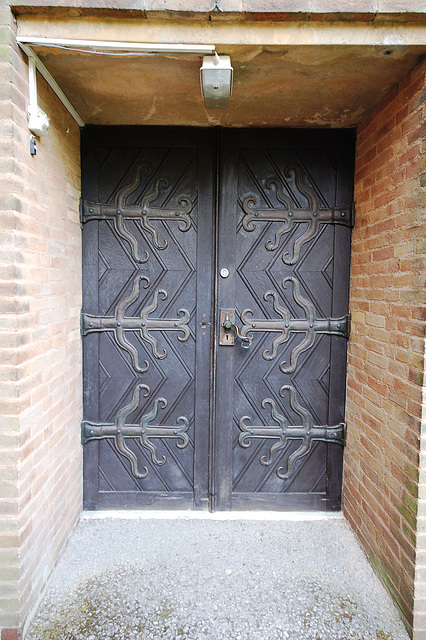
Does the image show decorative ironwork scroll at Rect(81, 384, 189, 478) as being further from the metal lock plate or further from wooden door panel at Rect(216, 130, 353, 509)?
the metal lock plate

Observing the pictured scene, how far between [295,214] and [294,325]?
76 cm

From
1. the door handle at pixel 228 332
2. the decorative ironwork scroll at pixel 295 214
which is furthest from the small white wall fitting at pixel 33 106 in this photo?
the door handle at pixel 228 332

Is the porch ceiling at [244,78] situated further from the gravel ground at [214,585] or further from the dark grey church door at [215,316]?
the gravel ground at [214,585]

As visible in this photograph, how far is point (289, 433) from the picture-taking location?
261cm

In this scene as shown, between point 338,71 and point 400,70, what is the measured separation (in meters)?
0.31

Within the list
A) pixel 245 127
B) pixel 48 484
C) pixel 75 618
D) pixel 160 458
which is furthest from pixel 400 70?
pixel 75 618

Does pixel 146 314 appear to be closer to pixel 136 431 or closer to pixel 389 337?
pixel 136 431

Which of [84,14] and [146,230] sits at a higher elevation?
[84,14]

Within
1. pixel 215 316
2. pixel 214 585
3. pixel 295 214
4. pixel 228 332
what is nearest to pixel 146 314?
pixel 215 316

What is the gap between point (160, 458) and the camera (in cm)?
261

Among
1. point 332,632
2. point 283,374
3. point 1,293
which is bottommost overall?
point 332,632

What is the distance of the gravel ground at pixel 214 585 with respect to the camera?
1.77 meters

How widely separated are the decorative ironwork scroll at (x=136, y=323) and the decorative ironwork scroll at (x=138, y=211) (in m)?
0.32

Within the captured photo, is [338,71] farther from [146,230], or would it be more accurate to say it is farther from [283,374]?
[283,374]
